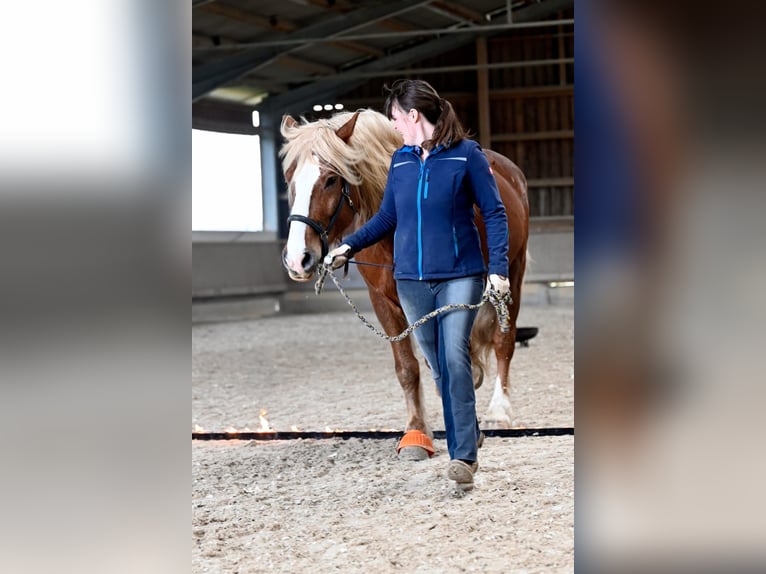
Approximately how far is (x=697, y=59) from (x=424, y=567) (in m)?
1.95

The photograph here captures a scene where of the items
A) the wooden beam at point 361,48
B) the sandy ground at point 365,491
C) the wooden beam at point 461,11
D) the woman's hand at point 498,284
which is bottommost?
the sandy ground at point 365,491

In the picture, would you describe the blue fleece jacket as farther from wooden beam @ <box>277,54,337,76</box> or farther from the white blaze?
wooden beam @ <box>277,54,337,76</box>

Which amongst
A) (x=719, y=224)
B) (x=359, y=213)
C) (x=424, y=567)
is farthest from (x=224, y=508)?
A: (x=719, y=224)

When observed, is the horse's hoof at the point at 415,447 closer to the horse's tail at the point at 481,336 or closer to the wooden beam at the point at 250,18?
the horse's tail at the point at 481,336

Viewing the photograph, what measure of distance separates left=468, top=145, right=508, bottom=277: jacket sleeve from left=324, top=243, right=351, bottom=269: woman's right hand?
0.62 meters

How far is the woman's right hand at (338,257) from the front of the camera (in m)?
4.05

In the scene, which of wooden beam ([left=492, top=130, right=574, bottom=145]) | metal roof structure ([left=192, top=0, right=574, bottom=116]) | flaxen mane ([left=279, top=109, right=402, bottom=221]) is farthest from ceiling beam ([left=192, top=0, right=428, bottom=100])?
flaxen mane ([left=279, top=109, right=402, bottom=221])

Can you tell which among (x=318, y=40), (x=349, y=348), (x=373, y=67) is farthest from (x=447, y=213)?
(x=373, y=67)

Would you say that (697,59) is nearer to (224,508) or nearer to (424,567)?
(424,567)

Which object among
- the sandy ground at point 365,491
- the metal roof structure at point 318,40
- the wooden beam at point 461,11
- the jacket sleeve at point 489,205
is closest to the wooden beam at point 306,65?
the metal roof structure at point 318,40

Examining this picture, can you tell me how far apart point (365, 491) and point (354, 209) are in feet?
4.75

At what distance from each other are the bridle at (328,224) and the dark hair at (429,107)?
755mm

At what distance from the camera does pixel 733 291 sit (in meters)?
1.80

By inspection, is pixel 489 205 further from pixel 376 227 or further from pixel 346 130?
pixel 346 130
